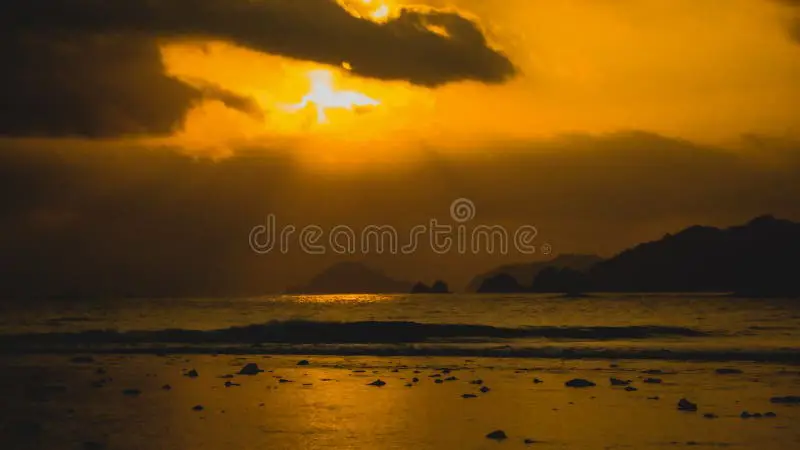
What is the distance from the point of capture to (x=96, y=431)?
2019 cm

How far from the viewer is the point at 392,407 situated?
23.5 metres

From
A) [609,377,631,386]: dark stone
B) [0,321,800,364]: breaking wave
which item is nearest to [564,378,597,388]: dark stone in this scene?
[609,377,631,386]: dark stone

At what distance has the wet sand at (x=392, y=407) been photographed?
18.9 m

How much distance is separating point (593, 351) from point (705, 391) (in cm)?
1638

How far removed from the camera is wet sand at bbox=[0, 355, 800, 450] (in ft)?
61.9

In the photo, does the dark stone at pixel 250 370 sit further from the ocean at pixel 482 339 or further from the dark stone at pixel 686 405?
the dark stone at pixel 686 405

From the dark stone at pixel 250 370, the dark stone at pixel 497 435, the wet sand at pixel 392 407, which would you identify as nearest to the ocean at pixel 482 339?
the wet sand at pixel 392 407

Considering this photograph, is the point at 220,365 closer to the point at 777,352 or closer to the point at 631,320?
the point at 777,352

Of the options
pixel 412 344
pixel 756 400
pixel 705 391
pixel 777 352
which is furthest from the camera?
pixel 412 344

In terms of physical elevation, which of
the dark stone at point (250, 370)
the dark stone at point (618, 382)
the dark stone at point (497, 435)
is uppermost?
the dark stone at point (618, 382)

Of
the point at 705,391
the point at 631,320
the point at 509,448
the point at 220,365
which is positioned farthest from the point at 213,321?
the point at 509,448

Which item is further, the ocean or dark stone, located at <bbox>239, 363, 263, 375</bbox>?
the ocean

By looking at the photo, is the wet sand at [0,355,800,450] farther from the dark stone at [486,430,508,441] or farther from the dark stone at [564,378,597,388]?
the dark stone at [564,378,597,388]

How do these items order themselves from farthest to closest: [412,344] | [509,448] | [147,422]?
[412,344], [147,422], [509,448]
